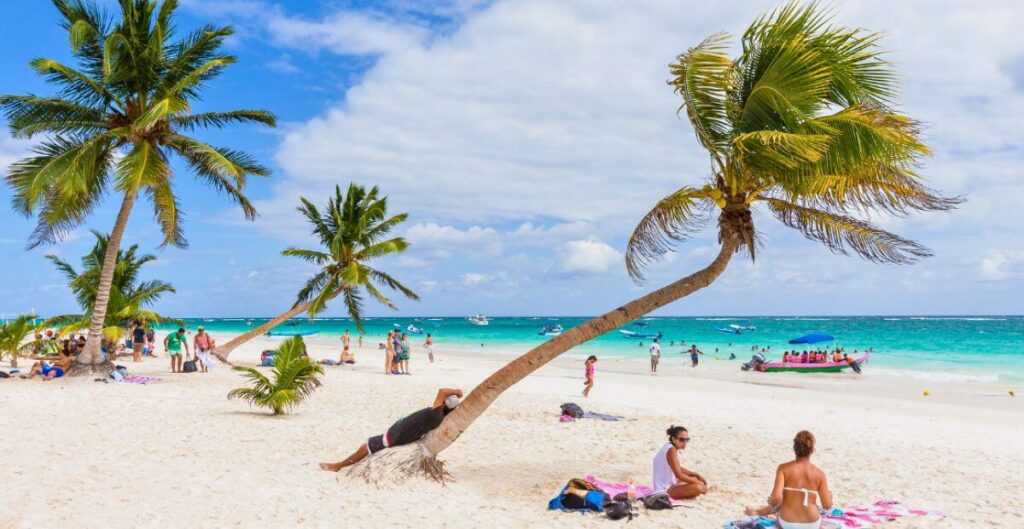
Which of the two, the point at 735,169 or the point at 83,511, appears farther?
the point at 735,169

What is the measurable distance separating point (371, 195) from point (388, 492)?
17.8m

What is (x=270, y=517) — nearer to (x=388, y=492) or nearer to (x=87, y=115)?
(x=388, y=492)

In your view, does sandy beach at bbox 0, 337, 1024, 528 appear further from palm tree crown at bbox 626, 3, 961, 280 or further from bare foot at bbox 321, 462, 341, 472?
palm tree crown at bbox 626, 3, 961, 280

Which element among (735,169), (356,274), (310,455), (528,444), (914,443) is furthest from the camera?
(356,274)

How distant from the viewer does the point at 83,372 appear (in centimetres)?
1522

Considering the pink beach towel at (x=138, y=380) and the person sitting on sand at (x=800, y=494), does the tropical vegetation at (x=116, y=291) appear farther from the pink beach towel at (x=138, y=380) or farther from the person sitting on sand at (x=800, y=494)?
the person sitting on sand at (x=800, y=494)

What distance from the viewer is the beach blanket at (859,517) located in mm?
6070

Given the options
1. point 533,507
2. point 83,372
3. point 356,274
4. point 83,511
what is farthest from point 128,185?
point 533,507

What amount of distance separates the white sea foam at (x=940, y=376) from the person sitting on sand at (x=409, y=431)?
25.9 metres

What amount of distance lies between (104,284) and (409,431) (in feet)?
37.6

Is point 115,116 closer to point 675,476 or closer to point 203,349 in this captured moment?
point 203,349

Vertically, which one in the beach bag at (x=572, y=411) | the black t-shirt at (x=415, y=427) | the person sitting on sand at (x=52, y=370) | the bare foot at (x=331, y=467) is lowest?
the bare foot at (x=331, y=467)

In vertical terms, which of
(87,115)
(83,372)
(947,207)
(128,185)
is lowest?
(83,372)

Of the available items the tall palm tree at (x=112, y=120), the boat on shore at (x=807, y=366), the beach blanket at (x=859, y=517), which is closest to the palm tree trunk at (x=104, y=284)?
the tall palm tree at (x=112, y=120)
